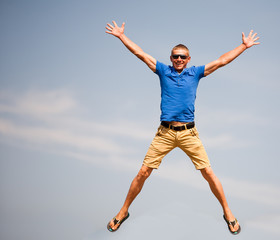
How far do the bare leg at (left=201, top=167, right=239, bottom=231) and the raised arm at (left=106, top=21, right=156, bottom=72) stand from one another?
2.99 meters

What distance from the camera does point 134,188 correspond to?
9117mm

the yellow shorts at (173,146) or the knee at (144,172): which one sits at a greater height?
the yellow shorts at (173,146)

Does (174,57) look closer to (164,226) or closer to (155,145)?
(155,145)

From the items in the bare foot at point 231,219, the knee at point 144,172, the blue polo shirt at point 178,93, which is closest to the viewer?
the blue polo shirt at point 178,93

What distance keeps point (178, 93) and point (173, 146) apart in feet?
4.53

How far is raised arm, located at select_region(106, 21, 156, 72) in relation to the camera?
8.98 meters

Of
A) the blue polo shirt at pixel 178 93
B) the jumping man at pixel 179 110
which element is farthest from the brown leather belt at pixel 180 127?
the blue polo shirt at pixel 178 93

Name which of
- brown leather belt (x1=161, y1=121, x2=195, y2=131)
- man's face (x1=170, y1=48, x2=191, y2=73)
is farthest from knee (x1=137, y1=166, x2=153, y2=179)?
man's face (x1=170, y1=48, x2=191, y2=73)

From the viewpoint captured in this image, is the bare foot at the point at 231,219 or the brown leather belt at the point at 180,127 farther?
the bare foot at the point at 231,219

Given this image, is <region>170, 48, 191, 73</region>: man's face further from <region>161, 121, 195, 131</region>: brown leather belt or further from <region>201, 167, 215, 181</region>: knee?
<region>201, 167, 215, 181</region>: knee

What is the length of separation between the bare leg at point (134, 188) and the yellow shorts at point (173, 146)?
0.21m

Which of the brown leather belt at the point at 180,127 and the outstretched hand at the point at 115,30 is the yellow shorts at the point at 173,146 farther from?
the outstretched hand at the point at 115,30

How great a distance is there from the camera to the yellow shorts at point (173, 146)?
8812 mm

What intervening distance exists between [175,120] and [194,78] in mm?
1189
